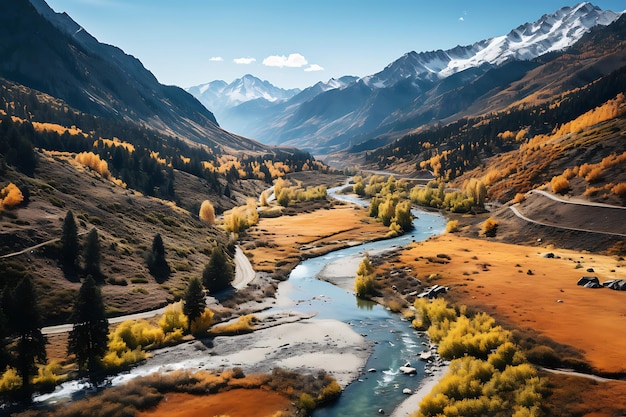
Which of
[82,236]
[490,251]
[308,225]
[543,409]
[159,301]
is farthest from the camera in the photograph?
[308,225]

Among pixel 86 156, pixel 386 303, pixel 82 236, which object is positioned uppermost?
pixel 86 156

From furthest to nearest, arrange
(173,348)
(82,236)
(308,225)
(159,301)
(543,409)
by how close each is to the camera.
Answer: (308,225), (82,236), (159,301), (173,348), (543,409)

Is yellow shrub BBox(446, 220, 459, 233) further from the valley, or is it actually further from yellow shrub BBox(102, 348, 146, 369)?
yellow shrub BBox(102, 348, 146, 369)

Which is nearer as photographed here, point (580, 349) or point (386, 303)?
point (580, 349)

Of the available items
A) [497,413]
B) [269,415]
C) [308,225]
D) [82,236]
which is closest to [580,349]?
[497,413]

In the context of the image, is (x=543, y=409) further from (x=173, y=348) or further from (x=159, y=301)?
(x=159, y=301)

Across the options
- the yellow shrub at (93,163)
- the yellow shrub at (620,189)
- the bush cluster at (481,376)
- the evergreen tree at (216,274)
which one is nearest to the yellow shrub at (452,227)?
the yellow shrub at (620,189)

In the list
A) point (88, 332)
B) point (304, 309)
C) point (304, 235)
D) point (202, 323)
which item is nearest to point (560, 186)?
point (304, 235)

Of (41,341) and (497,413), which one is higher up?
(41,341)
